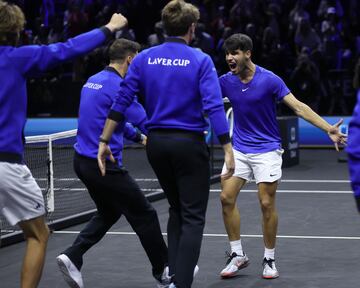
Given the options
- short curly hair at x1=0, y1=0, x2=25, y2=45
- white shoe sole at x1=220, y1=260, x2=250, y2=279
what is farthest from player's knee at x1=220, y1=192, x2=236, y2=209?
short curly hair at x1=0, y1=0, x2=25, y2=45

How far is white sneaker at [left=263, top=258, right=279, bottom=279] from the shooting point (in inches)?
314

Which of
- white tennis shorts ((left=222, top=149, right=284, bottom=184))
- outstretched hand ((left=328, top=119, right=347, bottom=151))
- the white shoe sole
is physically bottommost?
the white shoe sole

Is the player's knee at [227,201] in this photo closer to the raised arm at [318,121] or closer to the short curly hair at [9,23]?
the raised arm at [318,121]

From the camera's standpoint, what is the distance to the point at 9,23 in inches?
235

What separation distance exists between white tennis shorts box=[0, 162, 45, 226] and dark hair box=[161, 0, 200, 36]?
55.9 inches

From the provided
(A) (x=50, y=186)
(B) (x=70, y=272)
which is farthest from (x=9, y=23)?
(A) (x=50, y=186)

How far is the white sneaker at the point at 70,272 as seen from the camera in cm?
745

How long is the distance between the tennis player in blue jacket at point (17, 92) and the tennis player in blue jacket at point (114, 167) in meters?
1.20

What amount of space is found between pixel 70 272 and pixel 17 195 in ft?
5.23

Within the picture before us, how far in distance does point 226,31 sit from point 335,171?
5.48 meters

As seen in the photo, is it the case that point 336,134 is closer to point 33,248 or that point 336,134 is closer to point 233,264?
point 233,264

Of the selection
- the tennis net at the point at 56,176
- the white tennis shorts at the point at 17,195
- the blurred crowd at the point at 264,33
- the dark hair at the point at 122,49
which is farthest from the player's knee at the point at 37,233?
the blurred crowd at the point at 264,33

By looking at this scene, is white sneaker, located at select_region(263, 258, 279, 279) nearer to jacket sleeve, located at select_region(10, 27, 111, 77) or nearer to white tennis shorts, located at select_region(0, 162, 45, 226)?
white tennis shorts, located at select_region(0, 162, 45, 226)

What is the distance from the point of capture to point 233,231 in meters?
8.21
